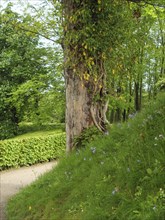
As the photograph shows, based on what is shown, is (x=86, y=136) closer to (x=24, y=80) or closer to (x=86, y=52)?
(x=86, y=52)

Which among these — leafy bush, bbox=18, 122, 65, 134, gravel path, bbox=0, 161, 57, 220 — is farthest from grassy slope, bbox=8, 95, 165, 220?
leafy bush, bbox=18, 122, 65, 134

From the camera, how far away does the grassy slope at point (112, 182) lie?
3.68m

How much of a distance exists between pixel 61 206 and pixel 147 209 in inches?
79.0

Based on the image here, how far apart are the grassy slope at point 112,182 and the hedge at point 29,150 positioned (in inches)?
394

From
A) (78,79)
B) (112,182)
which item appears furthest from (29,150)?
(112,182)

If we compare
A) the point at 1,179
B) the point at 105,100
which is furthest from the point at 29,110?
the point at 105,100

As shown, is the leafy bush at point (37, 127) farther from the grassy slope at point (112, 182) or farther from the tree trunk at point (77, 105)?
the grassy slope at point (112, 182)

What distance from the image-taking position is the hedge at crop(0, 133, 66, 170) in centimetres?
1670

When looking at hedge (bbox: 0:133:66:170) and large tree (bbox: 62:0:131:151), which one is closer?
large tree (bbox: 62:0:131:151)

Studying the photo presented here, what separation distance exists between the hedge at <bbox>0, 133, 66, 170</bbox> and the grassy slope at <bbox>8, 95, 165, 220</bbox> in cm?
1001

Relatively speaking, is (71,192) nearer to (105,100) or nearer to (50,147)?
(105,100)

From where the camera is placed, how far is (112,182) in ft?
14.7

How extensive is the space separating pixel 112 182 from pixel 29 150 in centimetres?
1405

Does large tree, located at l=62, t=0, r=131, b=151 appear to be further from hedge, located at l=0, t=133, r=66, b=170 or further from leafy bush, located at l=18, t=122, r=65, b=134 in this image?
leafy bush, located at l=18, t=122, r=65, b=134
